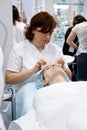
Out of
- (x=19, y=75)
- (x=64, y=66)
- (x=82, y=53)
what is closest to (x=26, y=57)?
(x=19, y=75)

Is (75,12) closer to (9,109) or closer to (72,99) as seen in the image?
(9,109)

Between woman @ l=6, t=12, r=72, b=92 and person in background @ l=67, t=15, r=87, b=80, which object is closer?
woman @ l=6, t=12, r=72, b=92

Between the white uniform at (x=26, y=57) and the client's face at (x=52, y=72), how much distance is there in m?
0.19

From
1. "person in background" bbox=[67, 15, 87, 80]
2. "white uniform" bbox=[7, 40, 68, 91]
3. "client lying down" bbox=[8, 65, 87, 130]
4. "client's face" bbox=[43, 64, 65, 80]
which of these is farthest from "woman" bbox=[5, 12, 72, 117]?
"person in background" bbox=[67, 15, 87, 80]

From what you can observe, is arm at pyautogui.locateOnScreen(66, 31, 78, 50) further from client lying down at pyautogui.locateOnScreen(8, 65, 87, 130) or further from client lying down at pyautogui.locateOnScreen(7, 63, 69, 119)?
client lying down at pyautogui.locateOnScreen(8, 65, 87, 130)

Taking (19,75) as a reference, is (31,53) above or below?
above

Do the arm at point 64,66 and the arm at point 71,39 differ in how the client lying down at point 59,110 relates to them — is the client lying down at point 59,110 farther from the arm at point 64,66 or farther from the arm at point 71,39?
the arm at point 71,39

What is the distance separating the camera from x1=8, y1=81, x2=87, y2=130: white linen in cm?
84

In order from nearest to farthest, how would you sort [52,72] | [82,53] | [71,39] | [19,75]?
[52,72] → [19,75] → [82,53] → [71,39]

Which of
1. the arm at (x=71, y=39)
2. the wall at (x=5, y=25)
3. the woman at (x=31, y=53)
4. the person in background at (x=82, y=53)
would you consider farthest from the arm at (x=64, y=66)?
the arm at (x=71, y=39)

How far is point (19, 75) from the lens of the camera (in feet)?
5.64

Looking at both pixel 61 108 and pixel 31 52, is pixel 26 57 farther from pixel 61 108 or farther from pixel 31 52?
pixel 61 108

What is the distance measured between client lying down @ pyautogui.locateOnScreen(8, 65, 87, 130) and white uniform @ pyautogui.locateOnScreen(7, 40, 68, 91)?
71cm

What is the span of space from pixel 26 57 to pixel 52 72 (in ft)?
1.08
